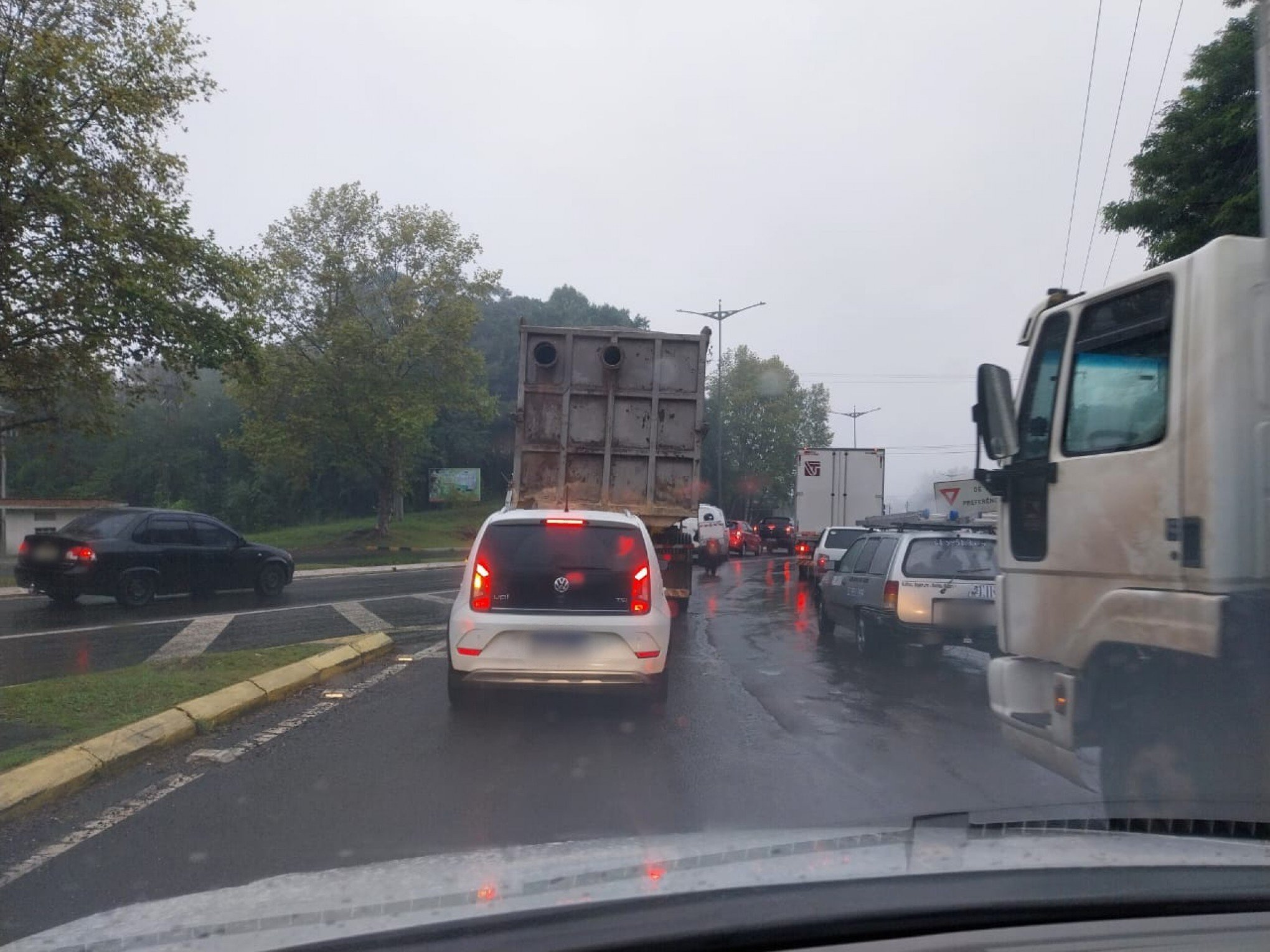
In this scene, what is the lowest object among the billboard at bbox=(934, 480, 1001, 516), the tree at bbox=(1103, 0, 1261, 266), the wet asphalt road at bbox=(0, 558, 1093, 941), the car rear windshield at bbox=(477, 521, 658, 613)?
the wet asphalt road at bbox=(0, 558, 1093, 941)

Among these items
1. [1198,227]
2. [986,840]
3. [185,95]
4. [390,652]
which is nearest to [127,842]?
[986,840]

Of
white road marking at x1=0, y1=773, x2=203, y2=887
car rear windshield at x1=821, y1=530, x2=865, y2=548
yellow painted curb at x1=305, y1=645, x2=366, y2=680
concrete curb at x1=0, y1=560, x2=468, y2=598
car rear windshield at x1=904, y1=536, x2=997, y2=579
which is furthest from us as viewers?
concrete curb at x1=0, y1=560, x2=468, y2=598

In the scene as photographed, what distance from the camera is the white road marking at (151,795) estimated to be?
5031mm

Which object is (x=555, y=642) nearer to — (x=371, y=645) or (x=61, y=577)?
(x=371, y=645)

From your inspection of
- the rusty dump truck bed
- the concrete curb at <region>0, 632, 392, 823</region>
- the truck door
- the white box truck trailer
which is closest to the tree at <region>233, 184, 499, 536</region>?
the white box truck trailer

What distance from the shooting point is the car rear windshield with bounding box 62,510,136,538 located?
1709 cm

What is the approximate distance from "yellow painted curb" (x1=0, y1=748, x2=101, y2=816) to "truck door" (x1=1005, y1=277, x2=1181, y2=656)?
5.34 metres

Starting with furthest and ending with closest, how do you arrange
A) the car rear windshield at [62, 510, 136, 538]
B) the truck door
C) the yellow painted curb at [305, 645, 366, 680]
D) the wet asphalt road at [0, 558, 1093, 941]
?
1. the car rear windshield at [62, 510, 136, 538]
2. the yellow painted curb at [305, 645, 366, 680]
3. the wet asphalt road at [0, 558, 1093, 941]
4. the truck door

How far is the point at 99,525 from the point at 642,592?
1247 cm

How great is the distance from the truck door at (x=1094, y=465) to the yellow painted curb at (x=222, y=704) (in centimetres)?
566

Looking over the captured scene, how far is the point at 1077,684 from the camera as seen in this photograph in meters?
5.04

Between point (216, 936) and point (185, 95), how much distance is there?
23.1 metres

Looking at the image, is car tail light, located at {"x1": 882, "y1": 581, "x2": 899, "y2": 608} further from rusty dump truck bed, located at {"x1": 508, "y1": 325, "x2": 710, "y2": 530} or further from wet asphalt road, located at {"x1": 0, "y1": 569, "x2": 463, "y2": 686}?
wet asphalt road, located at {"x1": 0, "y1": 569, "x2": 463, "y2": 686}

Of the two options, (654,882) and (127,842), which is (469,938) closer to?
(654,882)
